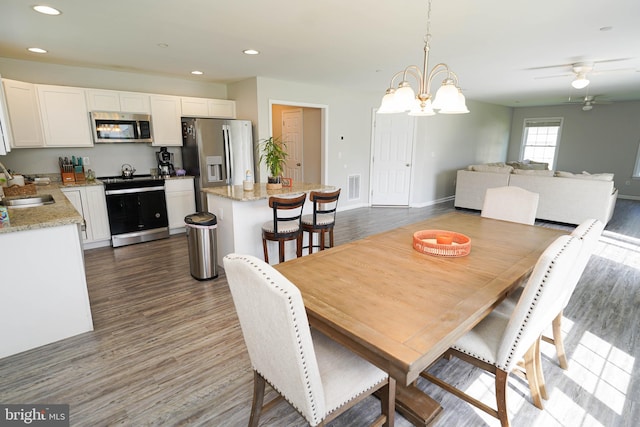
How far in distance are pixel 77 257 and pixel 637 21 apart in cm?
500

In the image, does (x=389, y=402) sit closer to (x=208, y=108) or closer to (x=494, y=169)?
(x=208, y=108)

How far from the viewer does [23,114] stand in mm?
3959

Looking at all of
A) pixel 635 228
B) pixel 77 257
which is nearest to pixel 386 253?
pixel 77 257

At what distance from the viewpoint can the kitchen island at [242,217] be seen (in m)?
3.47

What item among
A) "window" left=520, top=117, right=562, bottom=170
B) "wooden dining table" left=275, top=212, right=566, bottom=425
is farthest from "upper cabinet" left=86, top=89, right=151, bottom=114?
"window" left=520, top=117, right=562, bottom=170

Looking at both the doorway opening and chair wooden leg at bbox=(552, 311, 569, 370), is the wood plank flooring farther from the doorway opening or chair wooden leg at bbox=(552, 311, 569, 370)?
the doorway opening

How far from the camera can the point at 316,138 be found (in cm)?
654

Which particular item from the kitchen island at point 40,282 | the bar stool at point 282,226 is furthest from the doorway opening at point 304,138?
the kitchen island at point 40,282

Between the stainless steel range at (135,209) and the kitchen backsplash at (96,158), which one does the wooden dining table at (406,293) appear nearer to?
the stainless steel range at (135,209)

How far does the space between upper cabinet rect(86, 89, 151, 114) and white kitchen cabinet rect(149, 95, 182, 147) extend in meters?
0.12

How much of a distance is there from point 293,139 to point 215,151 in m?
2.36

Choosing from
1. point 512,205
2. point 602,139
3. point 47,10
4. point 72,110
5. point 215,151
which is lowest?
point 512,205

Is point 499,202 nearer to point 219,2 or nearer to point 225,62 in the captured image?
point 219,2

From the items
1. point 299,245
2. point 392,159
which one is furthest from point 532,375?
point 392,159
